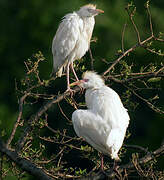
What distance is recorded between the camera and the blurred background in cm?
1057

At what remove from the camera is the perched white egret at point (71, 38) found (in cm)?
505

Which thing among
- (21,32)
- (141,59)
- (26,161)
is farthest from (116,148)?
(21,32)

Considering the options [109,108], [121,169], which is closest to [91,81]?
[109,108]

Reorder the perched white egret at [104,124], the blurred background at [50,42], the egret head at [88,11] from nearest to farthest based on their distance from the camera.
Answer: the perched white egret at [104,124] → the egret head at [88,11] → the blurred background at [50,42]

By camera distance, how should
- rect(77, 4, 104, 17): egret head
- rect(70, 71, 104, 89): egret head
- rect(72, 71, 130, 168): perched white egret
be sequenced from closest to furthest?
rect(72, 71, 130, 168): perched white egret < rect(70, 71, 104, 89): egret head < rect(77, 4, 104, 17): egret head

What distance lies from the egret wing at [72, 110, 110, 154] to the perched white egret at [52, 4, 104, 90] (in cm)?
145

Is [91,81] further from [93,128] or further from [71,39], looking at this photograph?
[71,39]

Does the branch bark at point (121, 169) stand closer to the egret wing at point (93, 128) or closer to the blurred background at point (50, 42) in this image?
the egret wing at point (93, 128)

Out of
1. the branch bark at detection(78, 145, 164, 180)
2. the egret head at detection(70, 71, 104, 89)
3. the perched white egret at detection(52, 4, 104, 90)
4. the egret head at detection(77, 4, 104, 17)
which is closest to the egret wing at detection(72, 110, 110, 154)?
the branch bark at detection(78, 145, 164, 180)

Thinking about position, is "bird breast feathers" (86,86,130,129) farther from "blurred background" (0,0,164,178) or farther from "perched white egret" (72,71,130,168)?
"blurred background" (0,0,164,178)

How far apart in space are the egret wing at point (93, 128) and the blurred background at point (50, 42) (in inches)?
219

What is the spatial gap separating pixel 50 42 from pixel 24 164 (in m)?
9.19

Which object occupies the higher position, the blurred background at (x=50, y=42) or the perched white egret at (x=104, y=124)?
the perched white egret at (x=104, y=124)

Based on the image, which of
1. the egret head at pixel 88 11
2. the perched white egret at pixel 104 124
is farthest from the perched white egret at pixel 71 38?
the perched white egret at pixel 104 124
